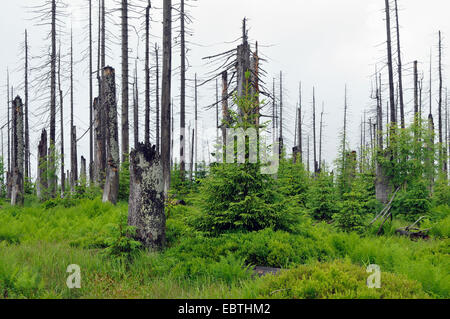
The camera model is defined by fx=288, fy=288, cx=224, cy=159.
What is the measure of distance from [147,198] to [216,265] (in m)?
2.25

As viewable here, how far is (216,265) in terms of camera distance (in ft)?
15.3

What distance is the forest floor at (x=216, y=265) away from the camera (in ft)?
11.9

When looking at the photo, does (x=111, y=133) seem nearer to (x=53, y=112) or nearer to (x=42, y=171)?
(x=42, y=171)

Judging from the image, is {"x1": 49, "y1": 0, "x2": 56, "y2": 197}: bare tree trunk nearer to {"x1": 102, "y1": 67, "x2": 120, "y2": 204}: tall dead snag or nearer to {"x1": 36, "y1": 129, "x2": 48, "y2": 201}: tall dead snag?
{"x1": 36, "y1": 129, "x2": 48, "y2": 201}: tall dead snag

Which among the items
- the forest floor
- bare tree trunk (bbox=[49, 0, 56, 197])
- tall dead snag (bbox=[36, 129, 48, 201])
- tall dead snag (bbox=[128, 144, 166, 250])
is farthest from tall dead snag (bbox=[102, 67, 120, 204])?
tall dead snag (bbox=[128, 144, 166, 250])

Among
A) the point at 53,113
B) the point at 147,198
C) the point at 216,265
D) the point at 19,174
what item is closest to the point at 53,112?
the point at 53,113

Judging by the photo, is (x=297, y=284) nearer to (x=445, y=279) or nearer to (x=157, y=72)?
(x=445, y=279)

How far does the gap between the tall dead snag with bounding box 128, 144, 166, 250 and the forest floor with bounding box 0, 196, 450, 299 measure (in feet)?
1.32

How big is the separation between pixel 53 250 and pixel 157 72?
2033 centimetres

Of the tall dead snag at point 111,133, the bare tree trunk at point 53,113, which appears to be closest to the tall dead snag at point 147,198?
the tall dead snag at point 111,133

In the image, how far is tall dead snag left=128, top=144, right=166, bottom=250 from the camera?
19.8 feet

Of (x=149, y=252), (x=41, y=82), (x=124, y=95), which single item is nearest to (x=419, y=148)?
(x=149, y=252)

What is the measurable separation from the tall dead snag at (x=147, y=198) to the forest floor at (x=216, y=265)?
0.40m
